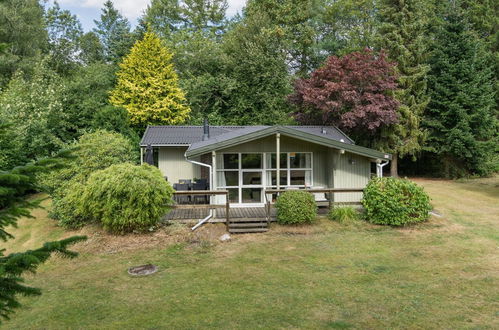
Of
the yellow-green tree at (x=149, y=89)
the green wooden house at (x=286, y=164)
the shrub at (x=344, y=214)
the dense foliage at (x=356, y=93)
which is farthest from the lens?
the yellow-green tree at (x=149, y=89)

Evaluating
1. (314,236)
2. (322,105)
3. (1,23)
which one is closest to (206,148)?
(314,236)

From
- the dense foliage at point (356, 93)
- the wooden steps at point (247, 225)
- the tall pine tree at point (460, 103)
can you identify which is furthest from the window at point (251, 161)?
the tall pine tree at point (460, 103)

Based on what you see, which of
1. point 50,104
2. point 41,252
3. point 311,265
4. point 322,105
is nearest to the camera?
point 41,252

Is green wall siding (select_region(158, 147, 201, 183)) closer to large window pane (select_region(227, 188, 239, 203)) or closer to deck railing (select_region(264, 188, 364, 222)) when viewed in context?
large window pane (select_region(227, 188, 239, 203))

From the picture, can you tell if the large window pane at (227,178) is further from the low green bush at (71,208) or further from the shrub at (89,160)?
the low green bush at (71,208)

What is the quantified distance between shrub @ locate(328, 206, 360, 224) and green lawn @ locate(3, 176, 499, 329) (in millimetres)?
379

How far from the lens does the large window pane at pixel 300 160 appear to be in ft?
45.1

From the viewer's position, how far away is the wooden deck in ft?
39.0

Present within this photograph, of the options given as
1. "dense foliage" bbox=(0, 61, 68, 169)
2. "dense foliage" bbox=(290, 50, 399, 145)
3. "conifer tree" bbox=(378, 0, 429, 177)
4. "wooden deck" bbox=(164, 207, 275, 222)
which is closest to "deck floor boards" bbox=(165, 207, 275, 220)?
"wooden deck" bbox=(164, 207, 275, 222)

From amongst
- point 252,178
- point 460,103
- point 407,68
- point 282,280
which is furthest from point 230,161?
point 460,103

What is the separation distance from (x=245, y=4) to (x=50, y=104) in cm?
2425

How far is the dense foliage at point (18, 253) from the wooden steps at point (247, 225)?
844 cm

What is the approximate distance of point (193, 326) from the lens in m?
5.66

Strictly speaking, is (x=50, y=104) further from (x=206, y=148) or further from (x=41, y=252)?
(x=41, y=252)
